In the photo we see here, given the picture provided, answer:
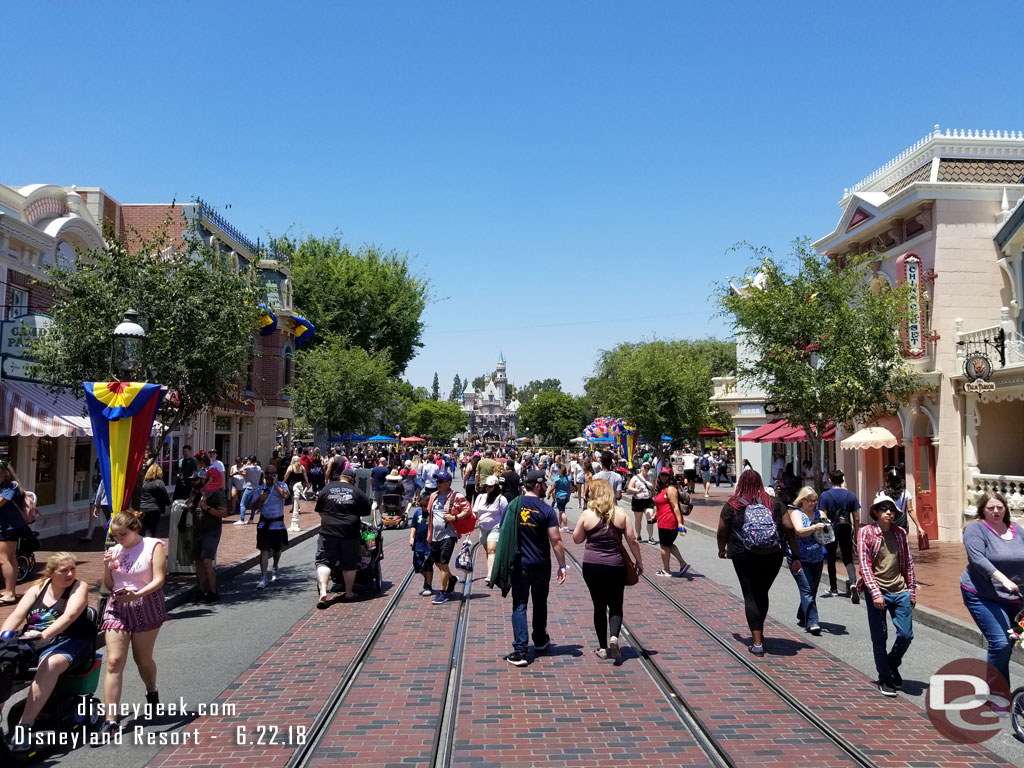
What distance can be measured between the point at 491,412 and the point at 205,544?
15979 cm

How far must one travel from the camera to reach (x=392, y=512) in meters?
18.8

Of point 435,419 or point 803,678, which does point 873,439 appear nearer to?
point 803,678

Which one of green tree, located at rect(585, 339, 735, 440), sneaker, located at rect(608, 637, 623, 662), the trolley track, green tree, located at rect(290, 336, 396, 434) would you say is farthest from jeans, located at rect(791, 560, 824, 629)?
green tree, located at rect(290, 336, 396, 434)

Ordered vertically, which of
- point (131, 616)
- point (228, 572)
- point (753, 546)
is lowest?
point (228, 572)

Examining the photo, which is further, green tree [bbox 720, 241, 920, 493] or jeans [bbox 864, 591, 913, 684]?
green tree [bbox 720, 241, 920, 493]

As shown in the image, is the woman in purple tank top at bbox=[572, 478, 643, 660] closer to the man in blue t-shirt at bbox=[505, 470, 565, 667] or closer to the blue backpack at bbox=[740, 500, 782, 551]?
the man in blue t-shirt at bbox=[505, 470, 565, 667]

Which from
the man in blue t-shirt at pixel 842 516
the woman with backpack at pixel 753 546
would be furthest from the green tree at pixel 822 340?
the woman with backpack at pixel 753 546

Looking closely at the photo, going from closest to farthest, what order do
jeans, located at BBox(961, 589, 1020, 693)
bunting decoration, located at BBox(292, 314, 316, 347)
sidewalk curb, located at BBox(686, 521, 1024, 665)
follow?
jeans, located at BBox(961, 589, 1020, 693) → sidewalk curb, located at BBox(686, 521, 1024, 665) → bunting decoration, located at BBox(292, 314, 316, 347)

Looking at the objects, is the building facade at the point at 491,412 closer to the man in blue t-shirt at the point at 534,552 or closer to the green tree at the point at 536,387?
the green tree at the point at 536,387

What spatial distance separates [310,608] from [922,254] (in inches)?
586

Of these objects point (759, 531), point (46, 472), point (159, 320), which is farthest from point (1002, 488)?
point (46, 472)

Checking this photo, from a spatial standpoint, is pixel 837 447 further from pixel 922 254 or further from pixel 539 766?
pixel 539 766

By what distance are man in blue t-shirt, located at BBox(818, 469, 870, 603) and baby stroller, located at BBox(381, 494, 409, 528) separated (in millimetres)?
10522

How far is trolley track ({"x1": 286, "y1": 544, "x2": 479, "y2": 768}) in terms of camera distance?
16.5ft
